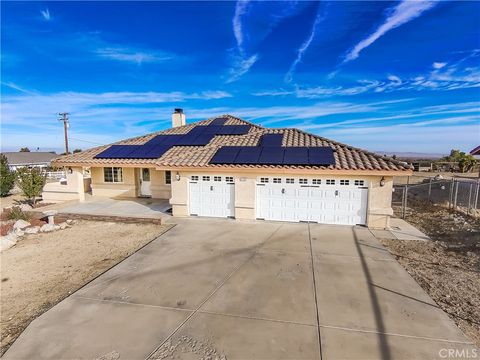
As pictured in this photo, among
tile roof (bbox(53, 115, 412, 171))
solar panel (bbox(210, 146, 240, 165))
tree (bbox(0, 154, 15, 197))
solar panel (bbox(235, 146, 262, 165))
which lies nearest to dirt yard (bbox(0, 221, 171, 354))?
tile roof (bbox(53, 115, 412, 171))

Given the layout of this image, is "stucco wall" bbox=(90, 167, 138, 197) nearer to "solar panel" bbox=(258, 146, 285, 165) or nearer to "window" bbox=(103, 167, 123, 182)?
"window" bbox=(103, 167, 123, 182)

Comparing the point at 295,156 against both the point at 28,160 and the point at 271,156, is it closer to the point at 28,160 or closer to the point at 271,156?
the point at 271,156

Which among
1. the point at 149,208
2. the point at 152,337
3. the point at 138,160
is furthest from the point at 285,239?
the point at 138,160

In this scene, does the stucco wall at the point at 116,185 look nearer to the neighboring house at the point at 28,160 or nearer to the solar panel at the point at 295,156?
the solar panel at the point at 295,156

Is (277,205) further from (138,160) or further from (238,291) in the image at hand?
(138,160)

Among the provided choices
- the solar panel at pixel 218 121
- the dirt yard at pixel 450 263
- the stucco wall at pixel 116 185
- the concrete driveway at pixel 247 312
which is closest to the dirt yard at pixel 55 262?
the concrete driveway at pixel 247 312

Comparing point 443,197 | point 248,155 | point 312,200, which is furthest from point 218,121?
point 443,197
